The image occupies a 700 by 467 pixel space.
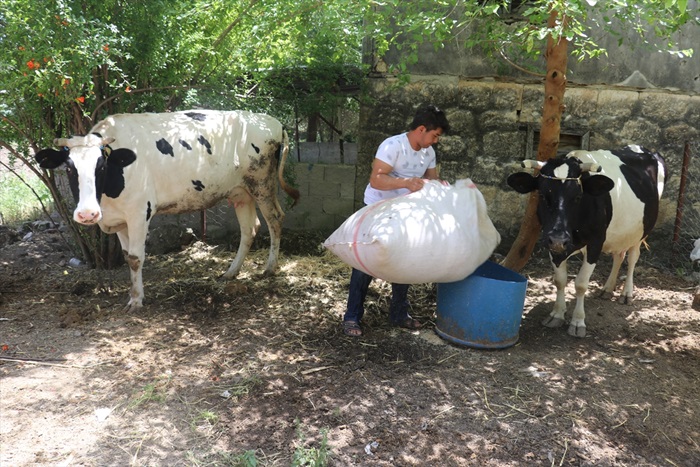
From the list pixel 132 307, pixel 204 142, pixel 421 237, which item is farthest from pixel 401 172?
pixel 132 307

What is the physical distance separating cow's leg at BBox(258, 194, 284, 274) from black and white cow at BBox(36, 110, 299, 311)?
0.01 meters

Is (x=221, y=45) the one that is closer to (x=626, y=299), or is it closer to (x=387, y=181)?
(x=387, y=181)

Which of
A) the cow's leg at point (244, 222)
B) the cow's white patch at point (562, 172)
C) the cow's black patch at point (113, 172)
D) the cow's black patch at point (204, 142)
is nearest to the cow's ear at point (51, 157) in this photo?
the cow's black patch at point (113, 172)

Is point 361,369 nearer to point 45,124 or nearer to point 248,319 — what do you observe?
point 248,319

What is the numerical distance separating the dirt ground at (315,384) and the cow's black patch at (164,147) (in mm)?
1294

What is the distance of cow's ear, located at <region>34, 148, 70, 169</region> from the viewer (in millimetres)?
4535

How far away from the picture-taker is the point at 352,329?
438 centimetres

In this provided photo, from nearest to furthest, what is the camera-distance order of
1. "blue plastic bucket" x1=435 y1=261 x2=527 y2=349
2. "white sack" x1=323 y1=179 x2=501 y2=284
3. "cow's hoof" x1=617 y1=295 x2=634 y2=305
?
"white sack" x1=323 y1=179 x2=501 y2=284, "blue plastic bucket" x1=435 y1=261 x2=527 y2=349, "cow's hoof" x1=617 y1=295 x2=634 y2=305

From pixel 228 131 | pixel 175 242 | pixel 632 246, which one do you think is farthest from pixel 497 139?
pixel 175 242

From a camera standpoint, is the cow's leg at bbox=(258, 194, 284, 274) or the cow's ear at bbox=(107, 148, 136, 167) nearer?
the cow's ear at bbox=(107, 148, 136, 167)

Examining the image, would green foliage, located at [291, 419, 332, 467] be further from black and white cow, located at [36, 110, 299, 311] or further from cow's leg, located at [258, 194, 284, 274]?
cow's leg, located at [258, 194, 284, 274]

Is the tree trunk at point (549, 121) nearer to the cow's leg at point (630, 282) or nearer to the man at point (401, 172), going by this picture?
the man at point (401, 172)

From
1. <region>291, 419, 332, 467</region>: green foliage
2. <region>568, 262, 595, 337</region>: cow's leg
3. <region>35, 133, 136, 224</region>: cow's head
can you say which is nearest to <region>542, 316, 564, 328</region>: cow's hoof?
<region>568, 262, 595, 337</region>: cow's leg

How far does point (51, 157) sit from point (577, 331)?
435 centimetres
